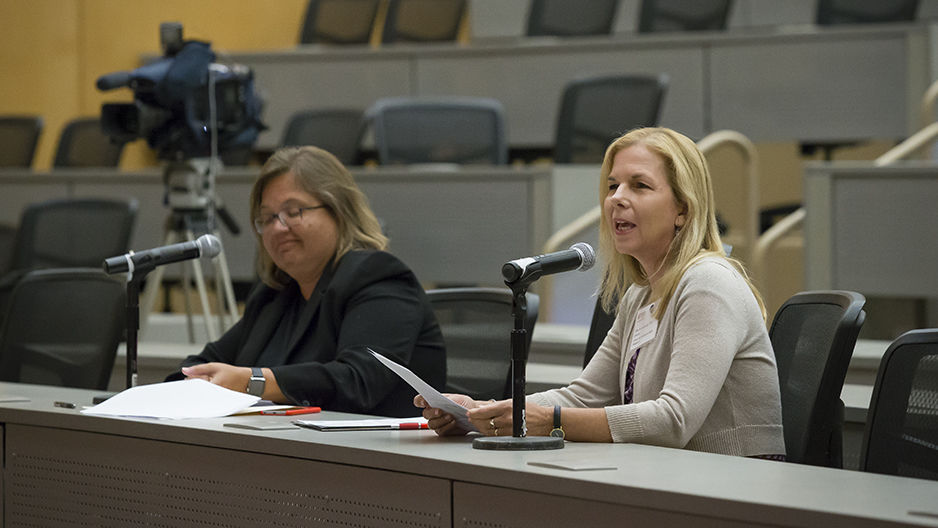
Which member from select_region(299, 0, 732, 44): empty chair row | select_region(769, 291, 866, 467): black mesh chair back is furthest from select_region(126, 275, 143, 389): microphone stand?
select_region(299, 0, 732, 44): empty chair row

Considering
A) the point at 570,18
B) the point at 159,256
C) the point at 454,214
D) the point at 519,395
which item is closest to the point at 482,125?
the point at 454,214

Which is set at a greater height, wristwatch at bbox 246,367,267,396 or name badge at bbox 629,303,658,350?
name badge at bbox 629,303,658,350

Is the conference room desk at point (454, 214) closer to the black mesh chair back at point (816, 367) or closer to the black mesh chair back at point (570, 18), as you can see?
the black mesh chair back at point (570, 18)

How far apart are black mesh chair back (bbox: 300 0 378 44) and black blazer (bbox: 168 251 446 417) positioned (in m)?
5.25

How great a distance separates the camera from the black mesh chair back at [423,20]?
25.3 feet

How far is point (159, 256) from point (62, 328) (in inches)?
37.7

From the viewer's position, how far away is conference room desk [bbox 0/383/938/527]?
4.83 ft

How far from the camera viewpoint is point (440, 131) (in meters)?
5.68

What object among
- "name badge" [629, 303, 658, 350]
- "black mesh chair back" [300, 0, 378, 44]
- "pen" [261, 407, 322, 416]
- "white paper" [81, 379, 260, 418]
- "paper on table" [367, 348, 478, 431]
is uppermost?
"black mesh chair back" [300, 0, 378, 44]

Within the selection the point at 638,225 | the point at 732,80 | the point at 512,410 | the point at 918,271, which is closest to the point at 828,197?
the point at 918,271

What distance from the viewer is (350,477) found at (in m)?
1.83

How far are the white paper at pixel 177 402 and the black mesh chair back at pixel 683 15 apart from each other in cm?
483

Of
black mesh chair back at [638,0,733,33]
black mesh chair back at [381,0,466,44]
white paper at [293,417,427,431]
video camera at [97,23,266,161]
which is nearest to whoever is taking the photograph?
white paper at [293,417,427,431]

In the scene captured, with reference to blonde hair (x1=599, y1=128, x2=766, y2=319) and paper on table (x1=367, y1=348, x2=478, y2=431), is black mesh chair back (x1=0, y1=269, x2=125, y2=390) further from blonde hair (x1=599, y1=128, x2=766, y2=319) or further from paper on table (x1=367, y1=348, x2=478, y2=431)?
blonde hair (x1=599, y1=128, x2=766, y2=319)
